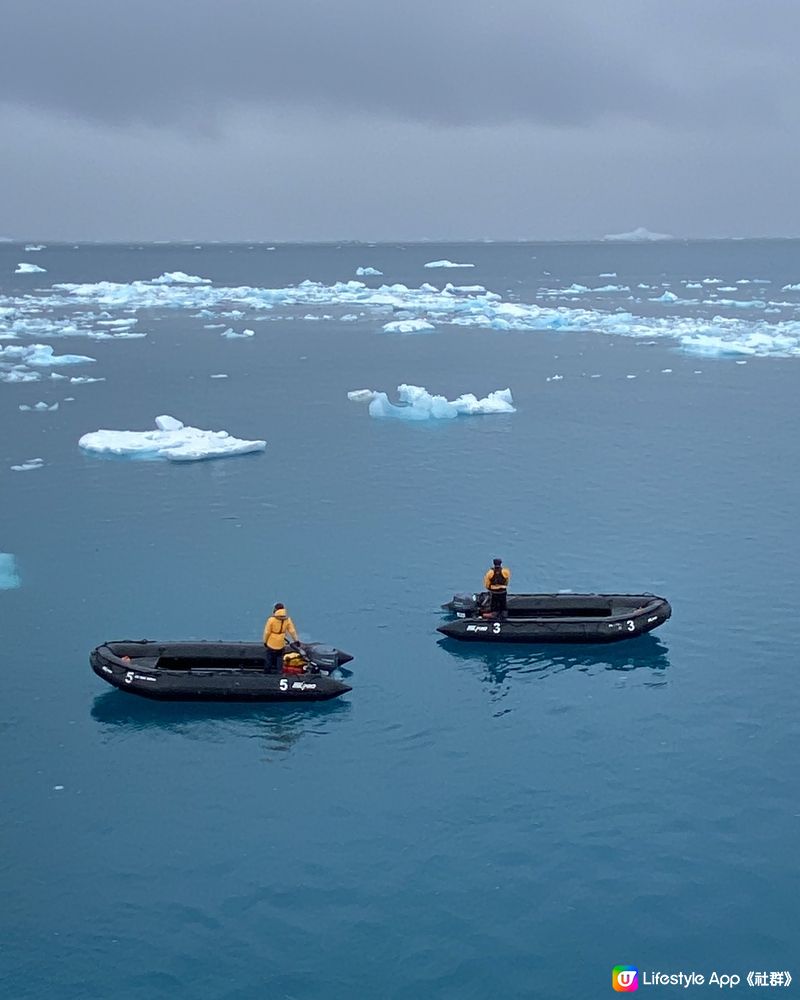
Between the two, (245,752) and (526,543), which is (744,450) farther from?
(245,752)

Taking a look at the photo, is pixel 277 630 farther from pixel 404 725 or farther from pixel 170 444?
pixel 170 444

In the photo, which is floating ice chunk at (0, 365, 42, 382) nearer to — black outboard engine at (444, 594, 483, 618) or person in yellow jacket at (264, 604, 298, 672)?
black outboard engine at (444, 594, 483, 618)

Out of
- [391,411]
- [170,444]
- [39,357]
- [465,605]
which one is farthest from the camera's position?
[39,357]

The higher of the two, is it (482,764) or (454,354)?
(454,354)

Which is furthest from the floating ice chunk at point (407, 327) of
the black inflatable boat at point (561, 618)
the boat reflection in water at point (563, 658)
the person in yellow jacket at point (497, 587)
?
the boat reflection in water at point (563, 658)

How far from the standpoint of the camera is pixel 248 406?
45.5 meters

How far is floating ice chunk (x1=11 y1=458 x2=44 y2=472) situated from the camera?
34.3 metres

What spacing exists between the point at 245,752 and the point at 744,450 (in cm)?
2487

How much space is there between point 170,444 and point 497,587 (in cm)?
1786

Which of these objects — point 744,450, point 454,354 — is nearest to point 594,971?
point 744,450

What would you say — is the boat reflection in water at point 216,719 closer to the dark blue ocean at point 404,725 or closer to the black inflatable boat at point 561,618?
the dark blue ocean at point 404,725

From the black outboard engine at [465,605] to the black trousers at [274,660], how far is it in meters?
4.54

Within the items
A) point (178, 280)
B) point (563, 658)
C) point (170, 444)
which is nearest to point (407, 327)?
point (170, 444)

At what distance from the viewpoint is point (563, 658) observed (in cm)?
2120
